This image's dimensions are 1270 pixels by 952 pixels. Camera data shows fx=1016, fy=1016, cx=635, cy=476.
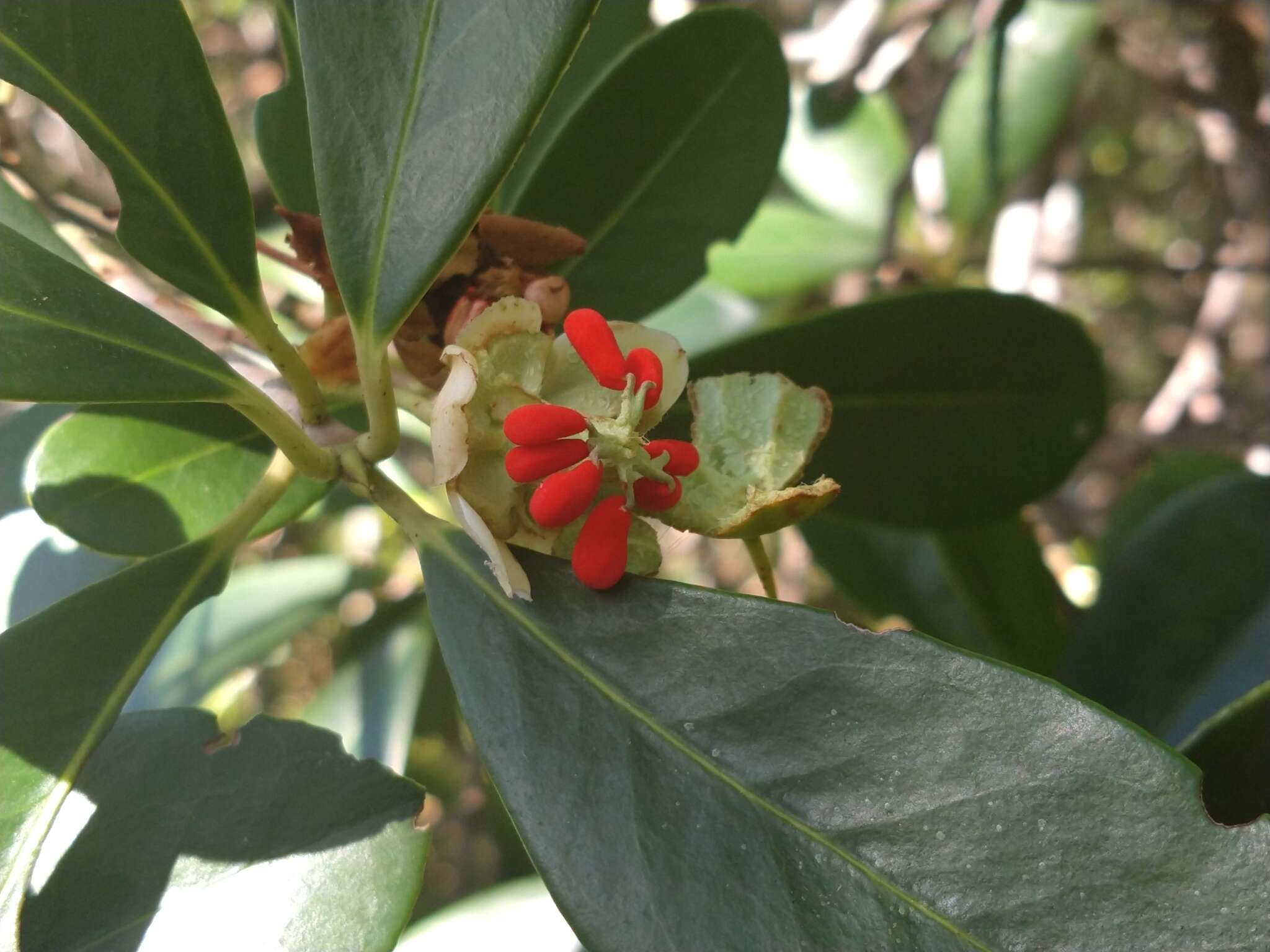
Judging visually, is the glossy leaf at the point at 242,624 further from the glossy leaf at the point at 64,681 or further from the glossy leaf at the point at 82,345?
the glossy leaf at the point at 82,345

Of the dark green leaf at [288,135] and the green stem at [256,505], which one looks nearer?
the green stem at [256,505]

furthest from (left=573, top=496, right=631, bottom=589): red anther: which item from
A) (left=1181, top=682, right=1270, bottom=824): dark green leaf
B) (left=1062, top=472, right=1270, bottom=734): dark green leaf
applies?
(left=1062, top=472, right=1270, bottom=734): dark green leaf

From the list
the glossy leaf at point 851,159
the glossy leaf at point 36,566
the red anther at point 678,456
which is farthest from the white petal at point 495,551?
the glossy leaf at point 851,159

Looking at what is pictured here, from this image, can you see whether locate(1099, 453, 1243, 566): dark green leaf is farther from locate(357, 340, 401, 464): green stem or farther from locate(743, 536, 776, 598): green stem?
locate(357, 340, 401, 464): green stem

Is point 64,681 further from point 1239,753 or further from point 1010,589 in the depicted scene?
point 1010,589

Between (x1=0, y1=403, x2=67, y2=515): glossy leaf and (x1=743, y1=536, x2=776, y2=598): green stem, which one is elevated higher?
(x1=743, y1=536, x2=776, y2=598): green stem

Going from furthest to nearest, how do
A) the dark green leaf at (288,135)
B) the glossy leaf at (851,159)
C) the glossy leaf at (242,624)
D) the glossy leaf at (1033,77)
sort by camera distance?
the glossy leaf at (851,159)
the glossy leaf at (1033,77)
the glossy leaf at (242,624)
the dark green leaf at (288,135)

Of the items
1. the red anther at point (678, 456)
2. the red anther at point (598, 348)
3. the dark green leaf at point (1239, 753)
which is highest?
the red anther at point (598, 348)
